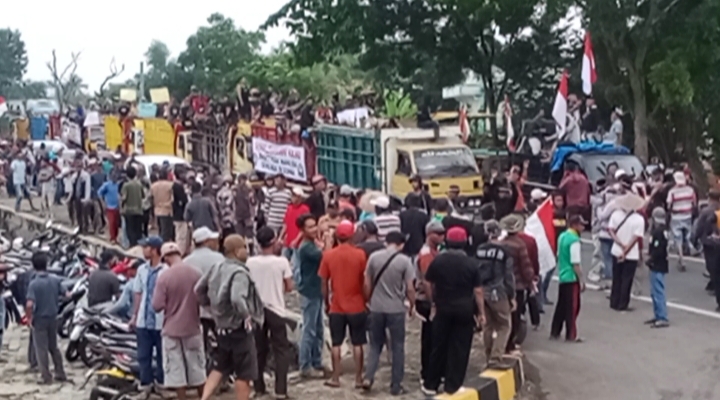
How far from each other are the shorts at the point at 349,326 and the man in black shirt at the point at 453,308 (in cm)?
74

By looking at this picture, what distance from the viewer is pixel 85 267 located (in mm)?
19438

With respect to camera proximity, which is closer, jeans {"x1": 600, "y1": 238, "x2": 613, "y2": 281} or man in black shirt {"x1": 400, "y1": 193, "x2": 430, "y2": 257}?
man in black shirt {"x1": 400, "y1": 193, "x2": 430, "y2": 257}

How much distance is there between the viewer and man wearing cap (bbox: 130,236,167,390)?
12.2 metres

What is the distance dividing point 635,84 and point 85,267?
16082 millimetres

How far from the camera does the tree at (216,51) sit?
67.1 metres

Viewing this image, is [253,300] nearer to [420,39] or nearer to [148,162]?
[148,162]

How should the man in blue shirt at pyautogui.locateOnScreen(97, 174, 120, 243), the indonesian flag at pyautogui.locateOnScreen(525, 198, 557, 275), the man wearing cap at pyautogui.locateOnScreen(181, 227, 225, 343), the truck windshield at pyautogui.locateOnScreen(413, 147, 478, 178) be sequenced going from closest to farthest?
the man wearing cap at pyautogui.locateOnScreen(181, 227, 225, 343) → the indonesian flag at pyautogui.locateOnScreen(525, 198, 557, 275) → the truck windshield at pyautogui.locateOnScreen(413, 147, 478, 178) → the man in blue shirt at pyautogui.locateOnScreen(97, 174, 120, 243)

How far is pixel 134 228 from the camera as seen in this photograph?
925 inches

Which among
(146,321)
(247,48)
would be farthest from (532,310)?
(247,48)

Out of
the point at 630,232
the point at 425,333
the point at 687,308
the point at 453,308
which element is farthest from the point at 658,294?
the point at 453,308

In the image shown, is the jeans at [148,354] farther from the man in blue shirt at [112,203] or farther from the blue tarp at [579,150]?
the blue tarp at [579,150]

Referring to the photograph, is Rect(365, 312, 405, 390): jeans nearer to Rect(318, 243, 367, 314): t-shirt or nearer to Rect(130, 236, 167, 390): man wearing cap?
Rect(318, 243, 367, 314): t-shirt

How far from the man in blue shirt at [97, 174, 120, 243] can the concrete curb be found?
12.7m

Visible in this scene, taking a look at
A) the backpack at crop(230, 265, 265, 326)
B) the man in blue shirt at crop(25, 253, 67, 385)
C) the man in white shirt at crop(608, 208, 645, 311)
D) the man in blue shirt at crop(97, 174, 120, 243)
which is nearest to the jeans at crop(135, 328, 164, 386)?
the backpack at crop(230, 265, 265, 326)
